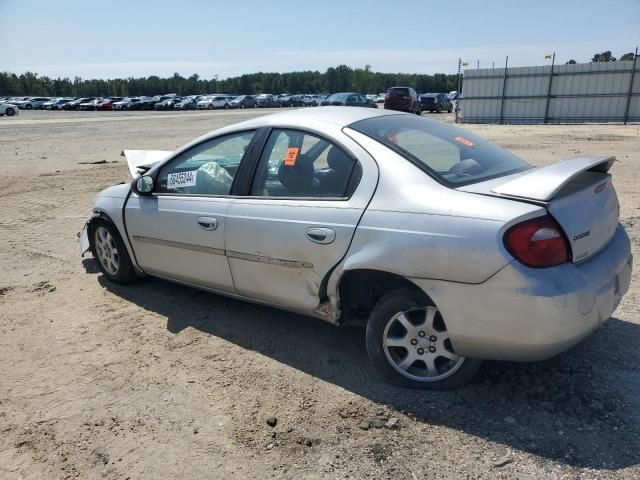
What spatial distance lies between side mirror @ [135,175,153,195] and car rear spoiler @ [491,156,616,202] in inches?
109

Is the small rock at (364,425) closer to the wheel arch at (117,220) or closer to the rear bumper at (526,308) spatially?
the rear bumper at (526,308)

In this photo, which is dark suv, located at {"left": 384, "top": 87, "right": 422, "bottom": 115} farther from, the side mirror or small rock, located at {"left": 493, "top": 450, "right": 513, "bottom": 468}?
small rock, located at {"left": 493, "top": 450, "right": 513, "bottom": 468}

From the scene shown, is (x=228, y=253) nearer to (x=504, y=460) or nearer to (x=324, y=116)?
(x=324, y=116)

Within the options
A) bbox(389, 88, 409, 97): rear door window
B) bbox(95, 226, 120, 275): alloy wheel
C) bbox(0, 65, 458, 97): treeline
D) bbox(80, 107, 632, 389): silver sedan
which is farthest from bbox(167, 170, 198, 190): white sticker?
bbox(0, 65, 458, 97): treeline

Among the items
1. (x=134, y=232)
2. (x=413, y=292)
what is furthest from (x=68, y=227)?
(x=413, y=292)

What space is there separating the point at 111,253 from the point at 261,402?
8.46 feet

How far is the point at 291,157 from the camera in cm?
362

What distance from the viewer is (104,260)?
5059 mm

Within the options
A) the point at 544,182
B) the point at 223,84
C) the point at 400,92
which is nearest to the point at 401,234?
the point at 544,182

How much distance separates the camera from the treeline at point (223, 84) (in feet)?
317

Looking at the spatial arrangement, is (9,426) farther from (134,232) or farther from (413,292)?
(413,292)

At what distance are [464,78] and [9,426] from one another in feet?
95.0

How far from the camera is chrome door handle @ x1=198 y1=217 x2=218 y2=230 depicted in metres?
3.76

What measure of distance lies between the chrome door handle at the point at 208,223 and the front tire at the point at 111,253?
1293mm
